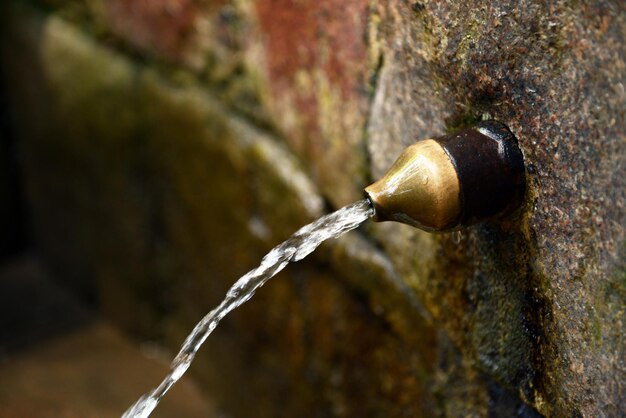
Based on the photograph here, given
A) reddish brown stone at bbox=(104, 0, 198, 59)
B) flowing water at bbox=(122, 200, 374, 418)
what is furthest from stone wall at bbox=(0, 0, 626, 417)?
flowing water at bbox=(122, 200, 374, 418)

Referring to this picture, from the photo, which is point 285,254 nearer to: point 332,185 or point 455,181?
point 455,181

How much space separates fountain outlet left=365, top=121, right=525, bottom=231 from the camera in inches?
34.9

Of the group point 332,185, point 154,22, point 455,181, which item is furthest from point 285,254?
point 154,22

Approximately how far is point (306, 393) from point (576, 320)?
3.23 ft

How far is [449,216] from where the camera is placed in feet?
2.96

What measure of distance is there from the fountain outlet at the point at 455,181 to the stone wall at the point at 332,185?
0.02m

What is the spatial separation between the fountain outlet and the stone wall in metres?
0.02

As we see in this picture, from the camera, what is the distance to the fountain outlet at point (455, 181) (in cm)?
89

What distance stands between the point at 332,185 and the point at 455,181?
66 centimetres

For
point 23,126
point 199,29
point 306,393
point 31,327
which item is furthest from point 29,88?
point 306,393

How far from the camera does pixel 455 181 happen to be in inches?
34.9

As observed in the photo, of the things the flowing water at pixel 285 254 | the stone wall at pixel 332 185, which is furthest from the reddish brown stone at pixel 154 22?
the flowing water at pixel 285 254

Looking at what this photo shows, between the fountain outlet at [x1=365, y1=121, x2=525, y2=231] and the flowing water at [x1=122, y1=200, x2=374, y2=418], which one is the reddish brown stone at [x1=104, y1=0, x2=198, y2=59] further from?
the fountain outlet at [x1=365, y1=121, x2=525, y2=231]

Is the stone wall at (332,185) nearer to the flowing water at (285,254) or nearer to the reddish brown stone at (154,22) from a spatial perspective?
the reddish brown stone at (154,22)
